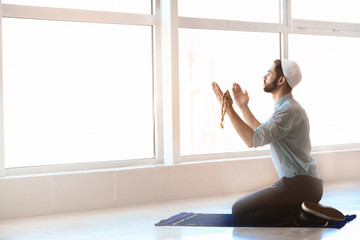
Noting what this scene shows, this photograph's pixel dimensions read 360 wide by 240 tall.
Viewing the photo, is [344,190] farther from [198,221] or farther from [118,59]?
[118,59]

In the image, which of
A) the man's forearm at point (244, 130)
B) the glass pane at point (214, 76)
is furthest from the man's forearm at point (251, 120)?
the glass pane at point (214, 76)

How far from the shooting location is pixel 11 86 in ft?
15.0

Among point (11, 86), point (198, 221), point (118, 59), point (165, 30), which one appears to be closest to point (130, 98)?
point (118, 59)

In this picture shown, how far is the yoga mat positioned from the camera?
3.85 metres

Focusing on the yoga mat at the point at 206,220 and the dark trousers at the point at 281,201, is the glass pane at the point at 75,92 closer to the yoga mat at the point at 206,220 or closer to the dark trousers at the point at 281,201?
the yoga mat at the point at 206,220

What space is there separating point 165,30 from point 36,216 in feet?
6.63

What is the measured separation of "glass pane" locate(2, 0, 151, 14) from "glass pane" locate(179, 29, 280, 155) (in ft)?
1.53

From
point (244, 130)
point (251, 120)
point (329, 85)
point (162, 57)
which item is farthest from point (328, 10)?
point (244, 130)

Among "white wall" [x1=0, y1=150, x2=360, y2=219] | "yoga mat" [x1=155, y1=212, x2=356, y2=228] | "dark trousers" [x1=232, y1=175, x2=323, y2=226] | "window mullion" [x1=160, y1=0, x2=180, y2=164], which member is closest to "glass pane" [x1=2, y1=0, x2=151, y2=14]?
"window mullion" [x1=160, y1=0, x2=180, y2=164]

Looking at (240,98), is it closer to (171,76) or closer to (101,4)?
(171,76)

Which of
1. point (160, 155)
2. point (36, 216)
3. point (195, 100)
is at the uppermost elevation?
point (195, 100)

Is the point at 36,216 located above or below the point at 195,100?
below

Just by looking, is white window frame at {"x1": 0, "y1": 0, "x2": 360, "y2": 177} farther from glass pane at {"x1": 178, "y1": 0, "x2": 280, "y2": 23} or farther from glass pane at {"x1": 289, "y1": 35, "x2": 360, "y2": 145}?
glass pane at {"x1": 289, "y1": 35, "x2": 360, "y2": 145}

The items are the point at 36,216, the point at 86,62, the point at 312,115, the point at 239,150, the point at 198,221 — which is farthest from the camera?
the point at 312,115
